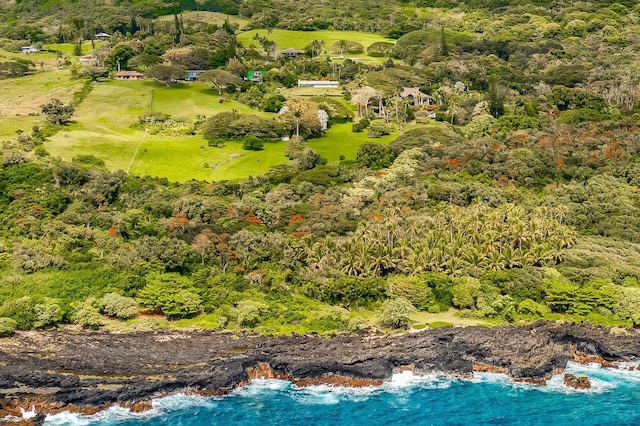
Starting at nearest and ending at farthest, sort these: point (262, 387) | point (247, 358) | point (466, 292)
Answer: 1. point (262, 387)
2. point (247, 358)
3. point (466, 292)

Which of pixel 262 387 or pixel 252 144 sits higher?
pixel 252 144

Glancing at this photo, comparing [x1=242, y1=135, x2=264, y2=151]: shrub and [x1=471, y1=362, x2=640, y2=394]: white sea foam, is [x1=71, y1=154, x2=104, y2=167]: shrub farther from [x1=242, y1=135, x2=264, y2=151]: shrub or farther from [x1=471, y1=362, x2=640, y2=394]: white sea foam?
Answer: [x1=471, y1=362, x2=640, y2=394]: white sea foam

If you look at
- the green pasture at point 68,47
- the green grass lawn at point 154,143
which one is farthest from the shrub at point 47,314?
the green pasture at point 68,47

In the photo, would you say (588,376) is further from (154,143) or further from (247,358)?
(154,143)

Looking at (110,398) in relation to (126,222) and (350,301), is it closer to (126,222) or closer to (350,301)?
(350,301)

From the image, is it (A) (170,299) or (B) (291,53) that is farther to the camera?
(B) (291,53)

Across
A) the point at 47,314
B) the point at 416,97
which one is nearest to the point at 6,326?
→ the point at 47,314

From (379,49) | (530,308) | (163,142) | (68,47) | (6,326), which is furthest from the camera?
(68,47)
